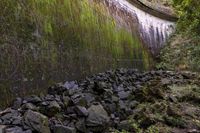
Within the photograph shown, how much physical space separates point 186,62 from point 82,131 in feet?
35.9

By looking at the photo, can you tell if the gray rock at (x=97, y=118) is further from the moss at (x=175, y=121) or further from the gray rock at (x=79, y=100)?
the moss at (x=175, y=121)

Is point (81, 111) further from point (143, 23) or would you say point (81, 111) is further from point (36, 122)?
point (143, 23)

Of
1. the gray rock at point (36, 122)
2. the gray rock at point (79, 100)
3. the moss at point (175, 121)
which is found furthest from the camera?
the moss at point (175, 121)

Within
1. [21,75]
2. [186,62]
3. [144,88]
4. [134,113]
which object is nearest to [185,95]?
[144,88]

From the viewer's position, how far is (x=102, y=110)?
5754 mm

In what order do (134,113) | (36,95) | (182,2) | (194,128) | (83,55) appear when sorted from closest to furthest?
1. (36,95)
2. (194,128)
3. (134,113)
4. (83,55)
5. (182,2)

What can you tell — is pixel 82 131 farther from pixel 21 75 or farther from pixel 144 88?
pixel 144 88

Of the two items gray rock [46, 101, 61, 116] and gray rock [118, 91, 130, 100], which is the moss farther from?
gray rock [46, 101, 61, 116]

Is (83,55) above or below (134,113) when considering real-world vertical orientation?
above

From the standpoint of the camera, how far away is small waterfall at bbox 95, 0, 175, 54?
40.0 ft

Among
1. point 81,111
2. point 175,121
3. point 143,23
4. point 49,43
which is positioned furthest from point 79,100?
point 143,23

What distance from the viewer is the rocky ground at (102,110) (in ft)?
14.8

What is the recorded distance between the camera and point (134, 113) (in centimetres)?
656

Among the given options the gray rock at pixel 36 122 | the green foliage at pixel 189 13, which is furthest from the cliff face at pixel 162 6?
the gray rock at pixel 36 122
